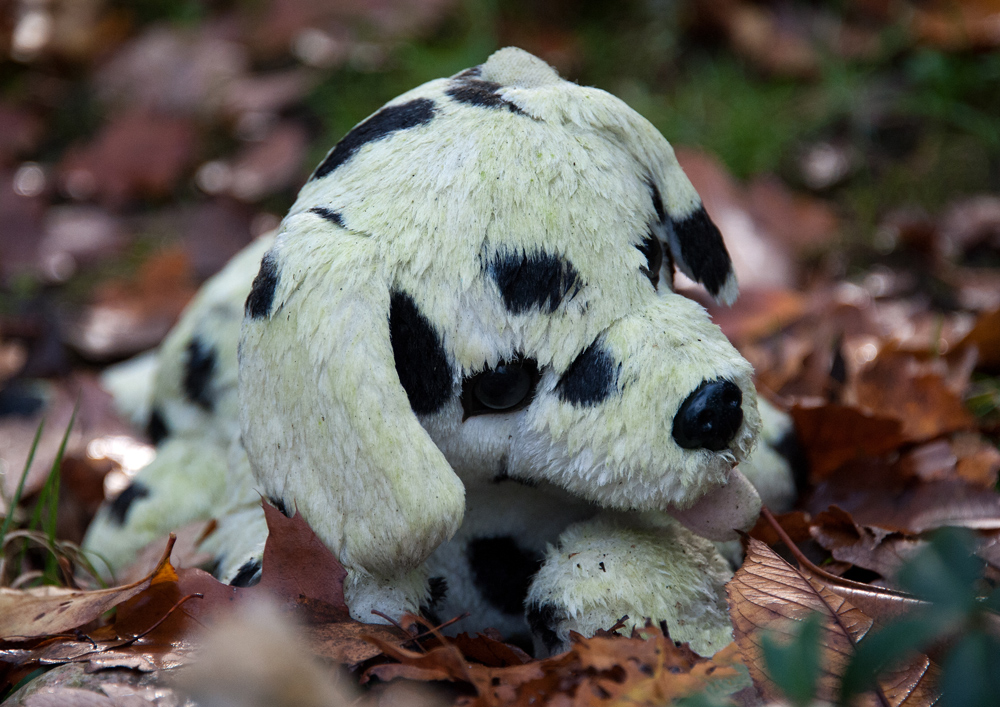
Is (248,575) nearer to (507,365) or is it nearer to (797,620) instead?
(507,365)

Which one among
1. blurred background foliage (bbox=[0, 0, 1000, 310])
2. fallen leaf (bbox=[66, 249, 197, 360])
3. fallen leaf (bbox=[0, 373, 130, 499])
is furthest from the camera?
blurred background foliage (bbox=[0, 0, 1000, 310])

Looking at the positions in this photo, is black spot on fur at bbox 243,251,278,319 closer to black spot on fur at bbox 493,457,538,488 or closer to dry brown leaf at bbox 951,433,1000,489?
black spot on fur at bbox 493,457,538,488

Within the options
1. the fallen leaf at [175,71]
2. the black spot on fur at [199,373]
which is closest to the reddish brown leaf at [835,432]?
the black spot on fur at [199,373]

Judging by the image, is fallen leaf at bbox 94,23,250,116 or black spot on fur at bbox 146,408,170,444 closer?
black spot on fur at bbox 146,408,170,444

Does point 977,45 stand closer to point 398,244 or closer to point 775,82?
point 775,82

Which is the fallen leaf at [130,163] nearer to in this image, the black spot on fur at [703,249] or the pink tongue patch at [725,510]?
the black spot on fur at [703,249]

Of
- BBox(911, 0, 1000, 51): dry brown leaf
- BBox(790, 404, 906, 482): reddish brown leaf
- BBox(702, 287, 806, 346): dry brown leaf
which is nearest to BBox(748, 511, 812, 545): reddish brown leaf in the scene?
BBox(790, 404, 906, 482): reddish brown leaf
